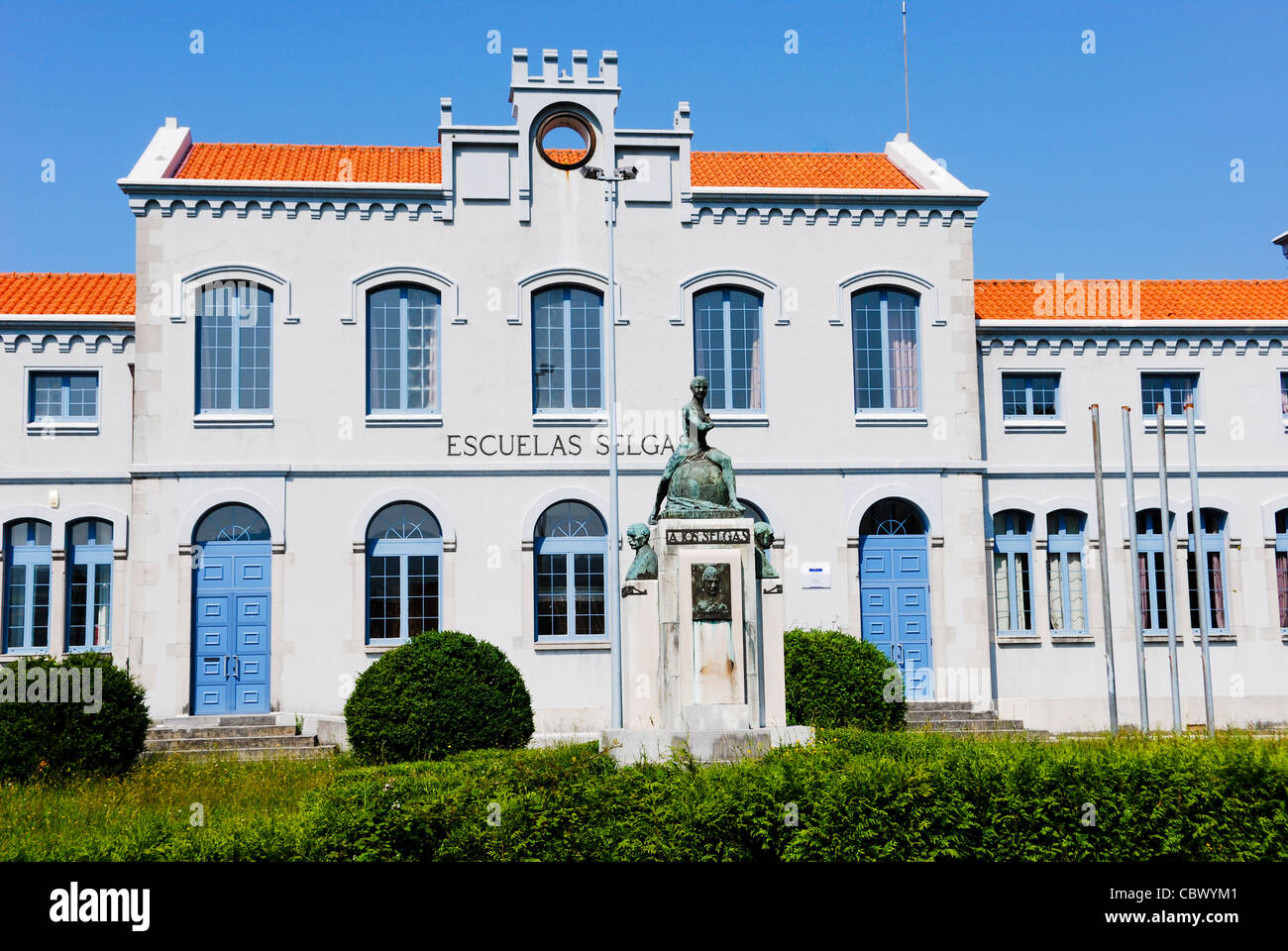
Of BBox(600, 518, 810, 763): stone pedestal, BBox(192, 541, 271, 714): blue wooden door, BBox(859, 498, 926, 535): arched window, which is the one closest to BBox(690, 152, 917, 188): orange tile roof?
BBox(859, 498, 926, 535): arched window

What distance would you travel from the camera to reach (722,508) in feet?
46.3

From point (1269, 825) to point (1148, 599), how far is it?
17.3 m

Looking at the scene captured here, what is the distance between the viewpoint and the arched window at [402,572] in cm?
2392

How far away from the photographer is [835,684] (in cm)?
2003

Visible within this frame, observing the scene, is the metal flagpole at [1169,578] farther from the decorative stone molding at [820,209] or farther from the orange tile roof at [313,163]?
the orange tile roof at [313,163]

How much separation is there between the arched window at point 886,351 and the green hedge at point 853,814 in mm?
15652

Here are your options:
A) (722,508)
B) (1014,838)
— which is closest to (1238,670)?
(722,508)

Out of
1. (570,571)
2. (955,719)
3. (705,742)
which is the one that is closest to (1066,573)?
(955,719)

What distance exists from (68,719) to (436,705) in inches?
185

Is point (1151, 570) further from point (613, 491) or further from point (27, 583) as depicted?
point (27, 583)

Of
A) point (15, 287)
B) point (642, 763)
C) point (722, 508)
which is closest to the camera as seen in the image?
point (642, 763)

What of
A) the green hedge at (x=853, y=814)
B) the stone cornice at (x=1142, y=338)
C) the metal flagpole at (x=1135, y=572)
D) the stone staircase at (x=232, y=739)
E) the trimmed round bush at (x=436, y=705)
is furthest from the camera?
the stone cornice at (x=1142, y=338)

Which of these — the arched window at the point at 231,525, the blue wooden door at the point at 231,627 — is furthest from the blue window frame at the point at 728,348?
the blue wooden door at the point at 231,627
